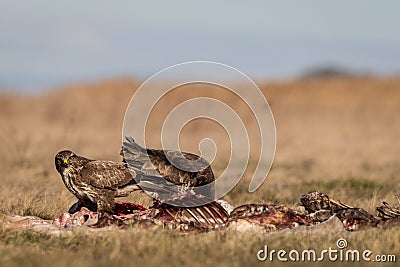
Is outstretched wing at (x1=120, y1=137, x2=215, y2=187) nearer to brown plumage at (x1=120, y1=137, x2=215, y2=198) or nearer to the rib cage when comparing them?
brown plumage at (x1=120, y1=137, x2=215, y2=198)

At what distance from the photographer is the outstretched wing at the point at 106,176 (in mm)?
7414

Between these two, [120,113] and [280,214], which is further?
[120,113]

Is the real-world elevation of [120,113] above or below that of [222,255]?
above

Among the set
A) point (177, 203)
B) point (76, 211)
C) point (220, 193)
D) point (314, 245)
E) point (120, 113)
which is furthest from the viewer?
point (120, 113)

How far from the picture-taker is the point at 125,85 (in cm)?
3841

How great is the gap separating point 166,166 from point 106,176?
67cm

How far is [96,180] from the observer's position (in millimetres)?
7406

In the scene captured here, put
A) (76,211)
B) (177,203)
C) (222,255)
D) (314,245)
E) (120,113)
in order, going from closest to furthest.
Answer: (222,255)
(314,245)
(177,203)
(76,211)
(120,113)

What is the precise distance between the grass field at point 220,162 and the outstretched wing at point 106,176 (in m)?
0.86

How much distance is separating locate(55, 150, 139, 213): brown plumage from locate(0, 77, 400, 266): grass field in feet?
2.51

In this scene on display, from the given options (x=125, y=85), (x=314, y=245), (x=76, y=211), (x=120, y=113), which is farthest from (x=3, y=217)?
(x=125, y=85)

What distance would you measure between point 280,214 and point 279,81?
112ft

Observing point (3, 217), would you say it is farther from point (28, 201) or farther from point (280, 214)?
point (280, 214)

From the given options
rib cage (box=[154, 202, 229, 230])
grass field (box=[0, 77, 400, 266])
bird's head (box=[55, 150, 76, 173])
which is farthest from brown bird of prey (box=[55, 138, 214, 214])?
grass field (box=[0, 77, 400, 266])
